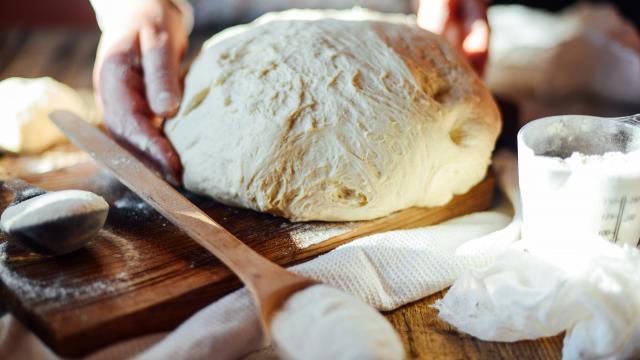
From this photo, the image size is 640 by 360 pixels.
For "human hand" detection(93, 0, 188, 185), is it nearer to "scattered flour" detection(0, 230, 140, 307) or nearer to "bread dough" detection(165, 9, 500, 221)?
"bread dough" detection(165, 9, 500, 221)

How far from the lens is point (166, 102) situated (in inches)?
49.9

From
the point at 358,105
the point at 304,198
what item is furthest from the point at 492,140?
the point at 304,198

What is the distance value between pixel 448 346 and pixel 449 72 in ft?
1.84

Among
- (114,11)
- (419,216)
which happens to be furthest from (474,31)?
(114,11)

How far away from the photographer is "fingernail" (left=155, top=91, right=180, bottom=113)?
1.27 metres

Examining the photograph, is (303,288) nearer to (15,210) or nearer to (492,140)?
(15,210)

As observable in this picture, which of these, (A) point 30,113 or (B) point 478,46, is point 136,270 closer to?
(A) point 30,113

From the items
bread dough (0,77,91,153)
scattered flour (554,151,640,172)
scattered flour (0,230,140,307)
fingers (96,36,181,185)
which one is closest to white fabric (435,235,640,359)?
scattered flour (554,151,640,172)

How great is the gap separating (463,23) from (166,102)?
801mm

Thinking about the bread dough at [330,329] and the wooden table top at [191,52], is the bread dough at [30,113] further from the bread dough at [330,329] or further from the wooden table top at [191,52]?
Answer: the bread dough at [330,329]

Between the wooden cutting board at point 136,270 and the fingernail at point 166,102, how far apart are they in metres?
0.19

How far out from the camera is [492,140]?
1229 mm

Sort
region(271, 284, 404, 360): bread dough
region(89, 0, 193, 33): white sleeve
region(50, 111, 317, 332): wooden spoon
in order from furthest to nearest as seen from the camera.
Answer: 1. region(89, 0, 193, 33): white sleeve
2. region(50, 111, 317, 332): wooden spoon
3. region(271, 284, 404, 360): bread dough

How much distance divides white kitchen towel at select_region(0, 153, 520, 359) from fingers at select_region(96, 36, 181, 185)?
1.37 feet
